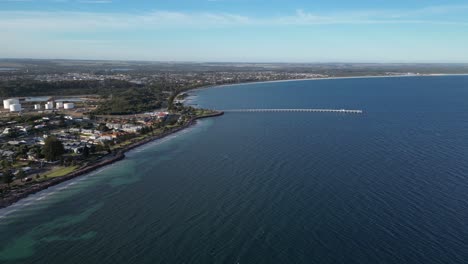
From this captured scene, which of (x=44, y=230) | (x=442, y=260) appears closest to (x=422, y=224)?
(x=442, y=260)

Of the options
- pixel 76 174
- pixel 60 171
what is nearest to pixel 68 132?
pixel 60 171

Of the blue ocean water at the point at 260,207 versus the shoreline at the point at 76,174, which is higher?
the blue ocean water at the point at 260,207

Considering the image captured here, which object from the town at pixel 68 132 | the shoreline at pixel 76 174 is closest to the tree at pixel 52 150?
the town at pixel 68 132

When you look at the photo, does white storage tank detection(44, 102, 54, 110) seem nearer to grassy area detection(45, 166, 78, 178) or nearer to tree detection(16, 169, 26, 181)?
grassy area detection(45, 166, 78, 178)

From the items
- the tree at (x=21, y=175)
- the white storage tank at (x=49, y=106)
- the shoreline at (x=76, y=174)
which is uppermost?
the tree at (x=21, y=175)

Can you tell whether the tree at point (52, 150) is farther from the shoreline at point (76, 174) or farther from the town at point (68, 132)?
the shoreline at point (76, 174)

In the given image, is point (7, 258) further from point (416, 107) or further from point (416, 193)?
point (416, 107)

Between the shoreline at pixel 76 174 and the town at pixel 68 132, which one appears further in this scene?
the town at pixel 68 132
